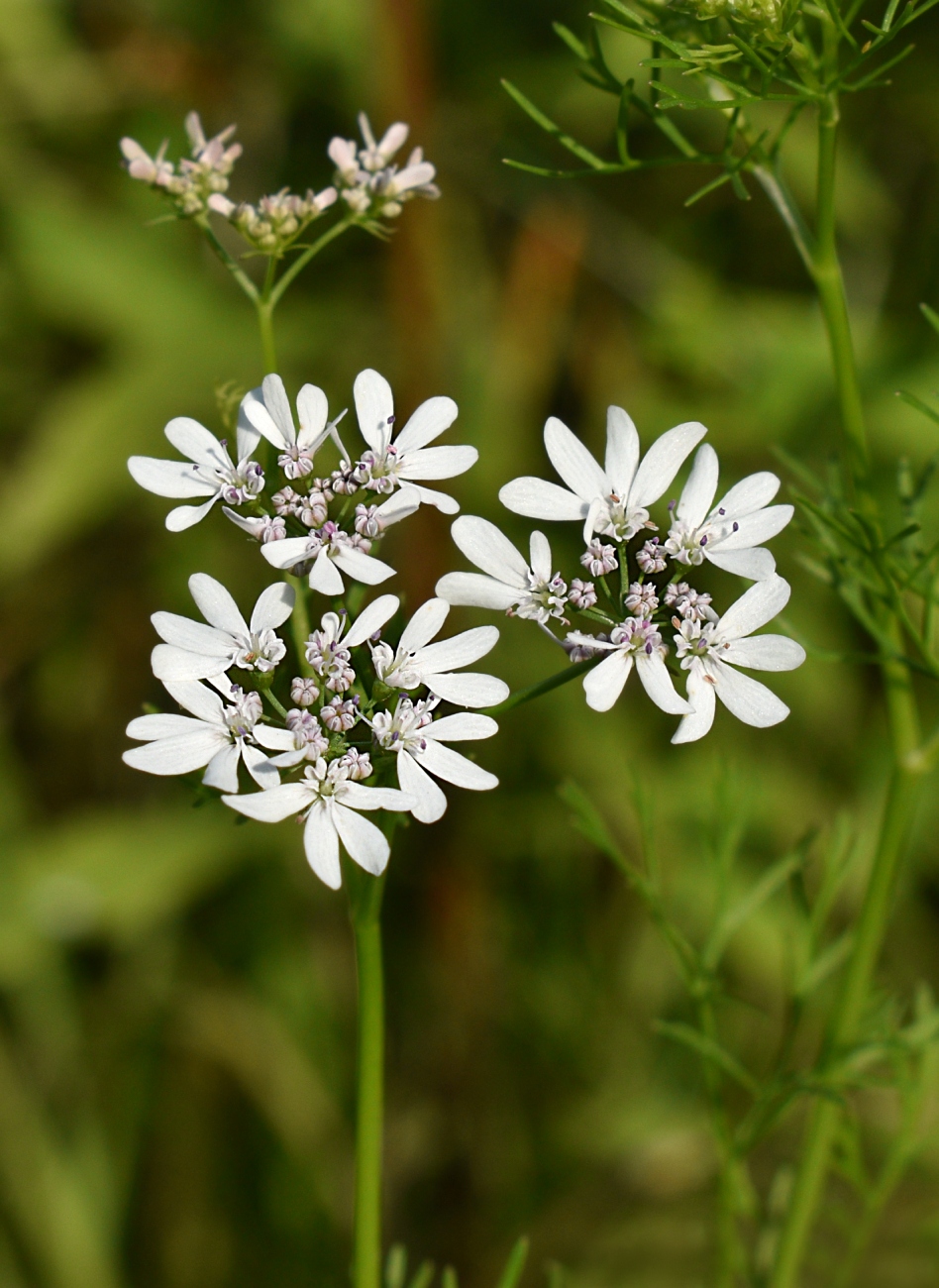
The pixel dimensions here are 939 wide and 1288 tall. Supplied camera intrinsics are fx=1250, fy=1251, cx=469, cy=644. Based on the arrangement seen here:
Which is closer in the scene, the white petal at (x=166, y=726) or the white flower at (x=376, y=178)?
the white petal at (x=166, y=726)

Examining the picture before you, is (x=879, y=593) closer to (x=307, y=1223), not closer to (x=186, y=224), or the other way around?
(x=307, y=1223)

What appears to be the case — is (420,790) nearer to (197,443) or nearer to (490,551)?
(490,551)

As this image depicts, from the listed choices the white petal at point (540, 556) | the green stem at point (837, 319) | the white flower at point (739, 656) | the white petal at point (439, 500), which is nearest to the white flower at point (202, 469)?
the white petal at point (439, 500)

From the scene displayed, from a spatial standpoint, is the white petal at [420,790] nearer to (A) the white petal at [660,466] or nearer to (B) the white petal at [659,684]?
(B) the white petal at [659,684]

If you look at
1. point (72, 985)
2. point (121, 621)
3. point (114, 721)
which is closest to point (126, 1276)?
point (72, 985)

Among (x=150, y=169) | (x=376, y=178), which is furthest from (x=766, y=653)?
(x=150, y=169)

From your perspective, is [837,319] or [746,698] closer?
[746,698]

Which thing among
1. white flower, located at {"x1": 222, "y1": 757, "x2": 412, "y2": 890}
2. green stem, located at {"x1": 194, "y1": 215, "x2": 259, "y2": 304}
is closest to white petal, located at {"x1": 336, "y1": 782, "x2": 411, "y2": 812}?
white flower, located at {"x1": 222, "y1": 757, "x2": 412, "y2": 890}
